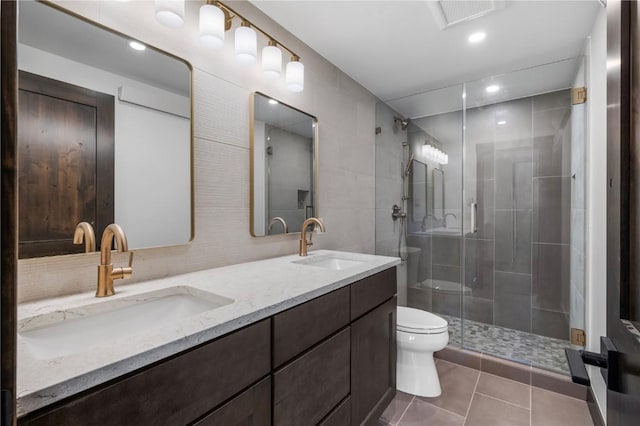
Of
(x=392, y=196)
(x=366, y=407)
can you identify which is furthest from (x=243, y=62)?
(x=392, y=196)

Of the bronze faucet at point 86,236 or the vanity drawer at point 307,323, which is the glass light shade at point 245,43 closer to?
the bronze faucet at point 86,236

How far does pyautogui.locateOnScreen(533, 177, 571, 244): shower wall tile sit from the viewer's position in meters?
2.58

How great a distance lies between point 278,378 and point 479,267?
8.76 ft

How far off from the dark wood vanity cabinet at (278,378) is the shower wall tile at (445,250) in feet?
5.52

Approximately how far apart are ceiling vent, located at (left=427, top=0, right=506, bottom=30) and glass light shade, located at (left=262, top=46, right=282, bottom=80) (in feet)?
2.91

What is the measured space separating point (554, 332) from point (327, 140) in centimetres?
262

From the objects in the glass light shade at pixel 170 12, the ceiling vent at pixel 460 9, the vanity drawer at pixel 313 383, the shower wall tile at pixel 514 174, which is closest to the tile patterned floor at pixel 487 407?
the vanity drawer at pixel 313 383

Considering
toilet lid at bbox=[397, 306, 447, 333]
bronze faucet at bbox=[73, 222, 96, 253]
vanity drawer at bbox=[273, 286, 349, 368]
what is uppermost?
bronze faucet at bbox=[73, 222, 96, 253]

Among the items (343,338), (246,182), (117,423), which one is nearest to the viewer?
(117,423)

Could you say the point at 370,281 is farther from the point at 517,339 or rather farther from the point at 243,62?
the point at 517,339

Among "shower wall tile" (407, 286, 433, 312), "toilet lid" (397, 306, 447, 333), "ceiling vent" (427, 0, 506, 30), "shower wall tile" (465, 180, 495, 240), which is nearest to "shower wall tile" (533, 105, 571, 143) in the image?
"shower wall tile" (465, 180, 495, 240)

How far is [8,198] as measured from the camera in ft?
1.04

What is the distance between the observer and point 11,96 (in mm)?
317

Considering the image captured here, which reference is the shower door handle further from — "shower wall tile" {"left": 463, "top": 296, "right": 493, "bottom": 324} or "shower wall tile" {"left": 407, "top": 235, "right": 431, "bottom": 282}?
"shower wall tile" {"left": 463, "top": 296, "right": 493, "bottom": 324}
